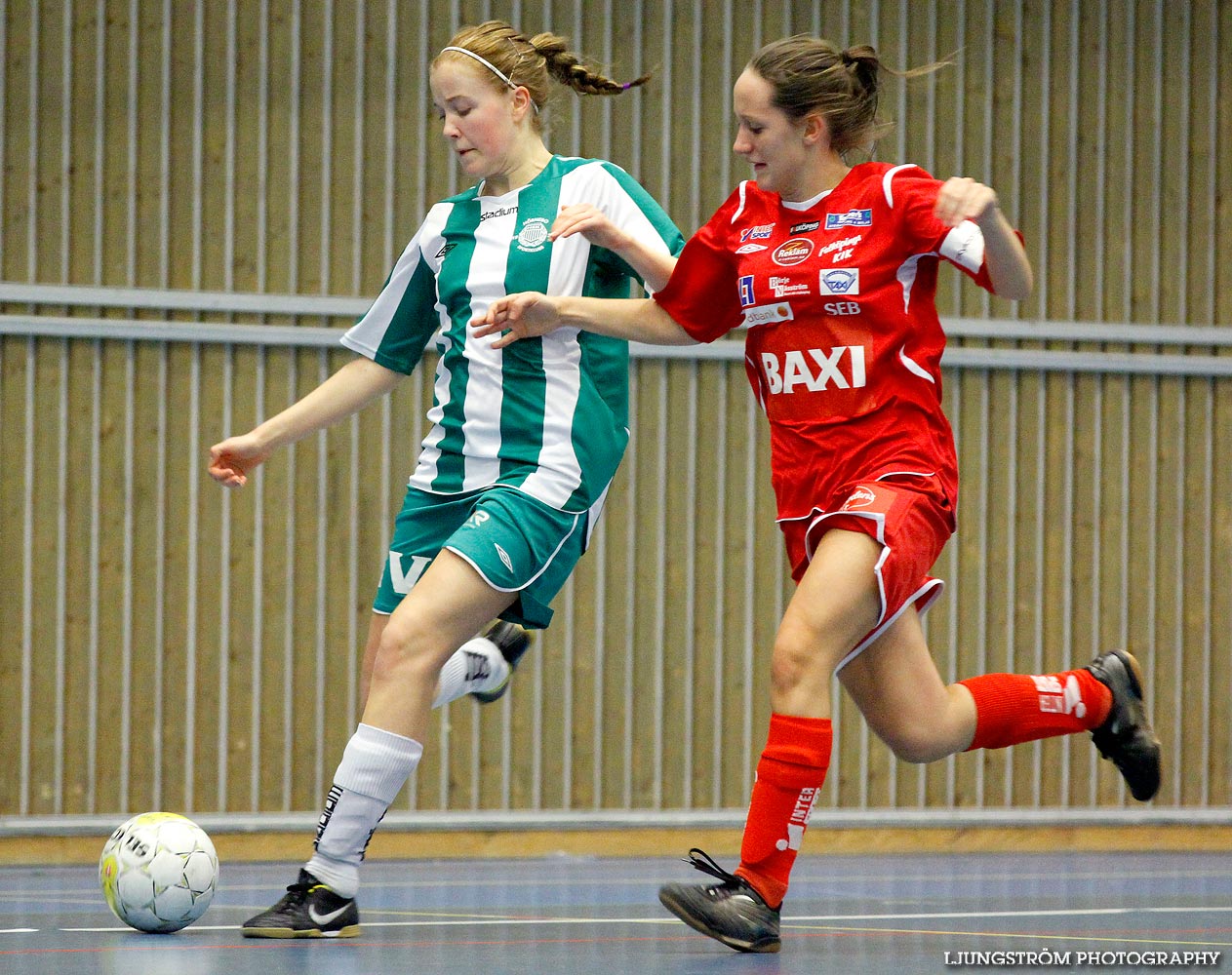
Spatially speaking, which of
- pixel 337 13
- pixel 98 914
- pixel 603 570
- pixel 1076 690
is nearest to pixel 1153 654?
pixel 603 570

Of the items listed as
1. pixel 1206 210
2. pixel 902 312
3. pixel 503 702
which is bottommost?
pixel 503 702

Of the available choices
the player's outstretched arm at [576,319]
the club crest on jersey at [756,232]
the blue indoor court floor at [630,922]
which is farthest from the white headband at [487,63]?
the blue indoor court floor at [630,922]

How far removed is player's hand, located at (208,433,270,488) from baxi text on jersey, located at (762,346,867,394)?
1.20m

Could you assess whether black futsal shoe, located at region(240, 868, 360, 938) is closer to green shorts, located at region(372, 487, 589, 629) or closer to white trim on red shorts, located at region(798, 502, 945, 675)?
green shorts, located at region(372, 487, 589, 629)

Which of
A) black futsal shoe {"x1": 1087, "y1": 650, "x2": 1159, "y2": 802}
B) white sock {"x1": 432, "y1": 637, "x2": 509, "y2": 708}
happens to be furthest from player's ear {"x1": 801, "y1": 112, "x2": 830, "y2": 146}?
white sock {"x1": 432, "y1": 637, "x2": 509, "y2": 708}

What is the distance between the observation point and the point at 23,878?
5719 mm

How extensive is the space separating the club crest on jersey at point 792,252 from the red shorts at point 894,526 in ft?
1.53

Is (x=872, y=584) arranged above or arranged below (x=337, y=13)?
below

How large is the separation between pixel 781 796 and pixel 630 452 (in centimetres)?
393

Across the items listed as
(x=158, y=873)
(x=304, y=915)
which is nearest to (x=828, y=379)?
(x=304, y=915)

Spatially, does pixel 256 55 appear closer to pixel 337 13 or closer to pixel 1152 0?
pixel 337 13

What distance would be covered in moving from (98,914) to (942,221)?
8.76 feet

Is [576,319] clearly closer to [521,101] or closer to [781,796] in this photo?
[521,101]

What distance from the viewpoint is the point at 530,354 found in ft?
12.1
